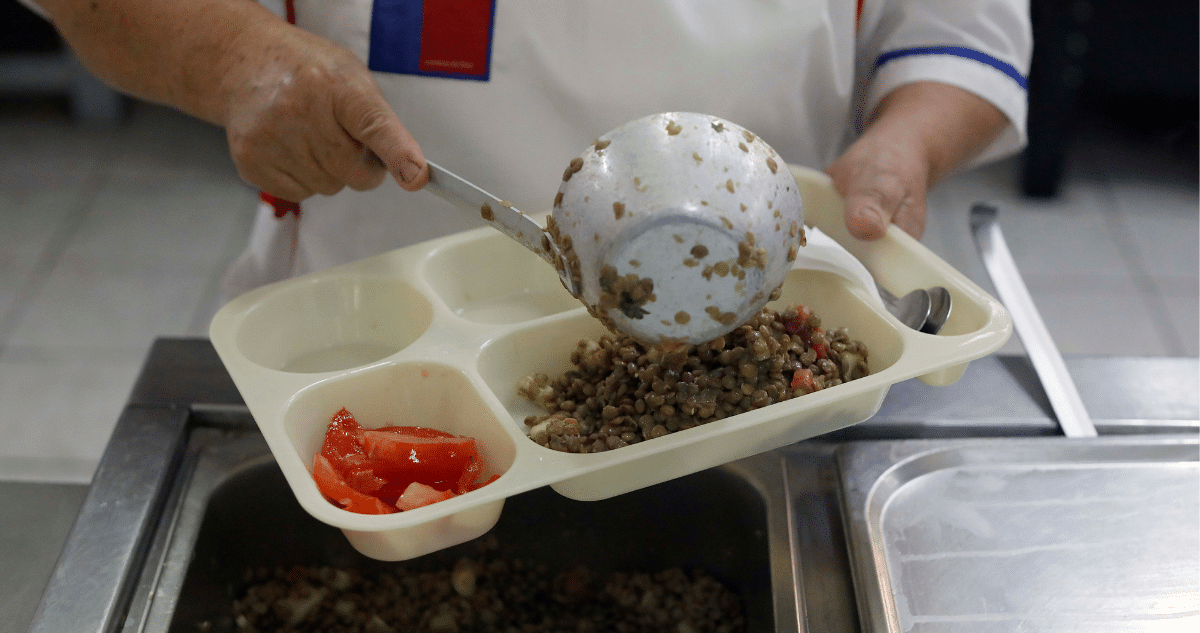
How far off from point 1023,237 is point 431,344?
2.63 m

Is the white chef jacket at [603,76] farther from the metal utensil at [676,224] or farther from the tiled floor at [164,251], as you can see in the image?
the tiled floor at [164,251]

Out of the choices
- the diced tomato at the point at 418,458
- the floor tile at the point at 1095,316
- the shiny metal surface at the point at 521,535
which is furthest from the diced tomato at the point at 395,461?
the floor tile at the point at 1095,316

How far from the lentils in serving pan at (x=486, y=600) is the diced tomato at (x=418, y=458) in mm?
211

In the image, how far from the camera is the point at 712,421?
82 cm

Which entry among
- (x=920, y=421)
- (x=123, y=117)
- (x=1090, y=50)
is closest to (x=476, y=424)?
(x=920, y=421)

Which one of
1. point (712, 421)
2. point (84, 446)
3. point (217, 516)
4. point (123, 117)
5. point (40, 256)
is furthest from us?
point (123, 117)

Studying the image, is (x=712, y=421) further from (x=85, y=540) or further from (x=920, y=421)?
(x=85, y=540)

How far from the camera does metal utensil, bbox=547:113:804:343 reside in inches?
28.5

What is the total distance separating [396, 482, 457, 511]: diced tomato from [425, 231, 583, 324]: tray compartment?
331 mm

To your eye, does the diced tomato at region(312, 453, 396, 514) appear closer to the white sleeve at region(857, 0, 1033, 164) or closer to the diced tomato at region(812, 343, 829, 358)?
the diced tomato at region(812, 343, 829, 358)

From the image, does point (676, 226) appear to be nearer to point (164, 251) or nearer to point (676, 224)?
point (676, 224)

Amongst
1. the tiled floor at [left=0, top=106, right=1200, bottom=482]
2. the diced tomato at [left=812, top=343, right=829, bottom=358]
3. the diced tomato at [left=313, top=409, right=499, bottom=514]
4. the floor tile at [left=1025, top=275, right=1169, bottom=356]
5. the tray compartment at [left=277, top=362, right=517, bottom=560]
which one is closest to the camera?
the tray compartment at [left=277, top=362, right=517, bottom=560]

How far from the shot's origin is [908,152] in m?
1.20

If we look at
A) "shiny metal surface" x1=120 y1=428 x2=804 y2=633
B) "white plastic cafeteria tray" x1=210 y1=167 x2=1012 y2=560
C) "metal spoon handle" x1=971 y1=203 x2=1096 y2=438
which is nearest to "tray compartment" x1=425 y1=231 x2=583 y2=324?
"white plastic cafeteria tray" x1=210 y1=167 x2=1012 y2=560
